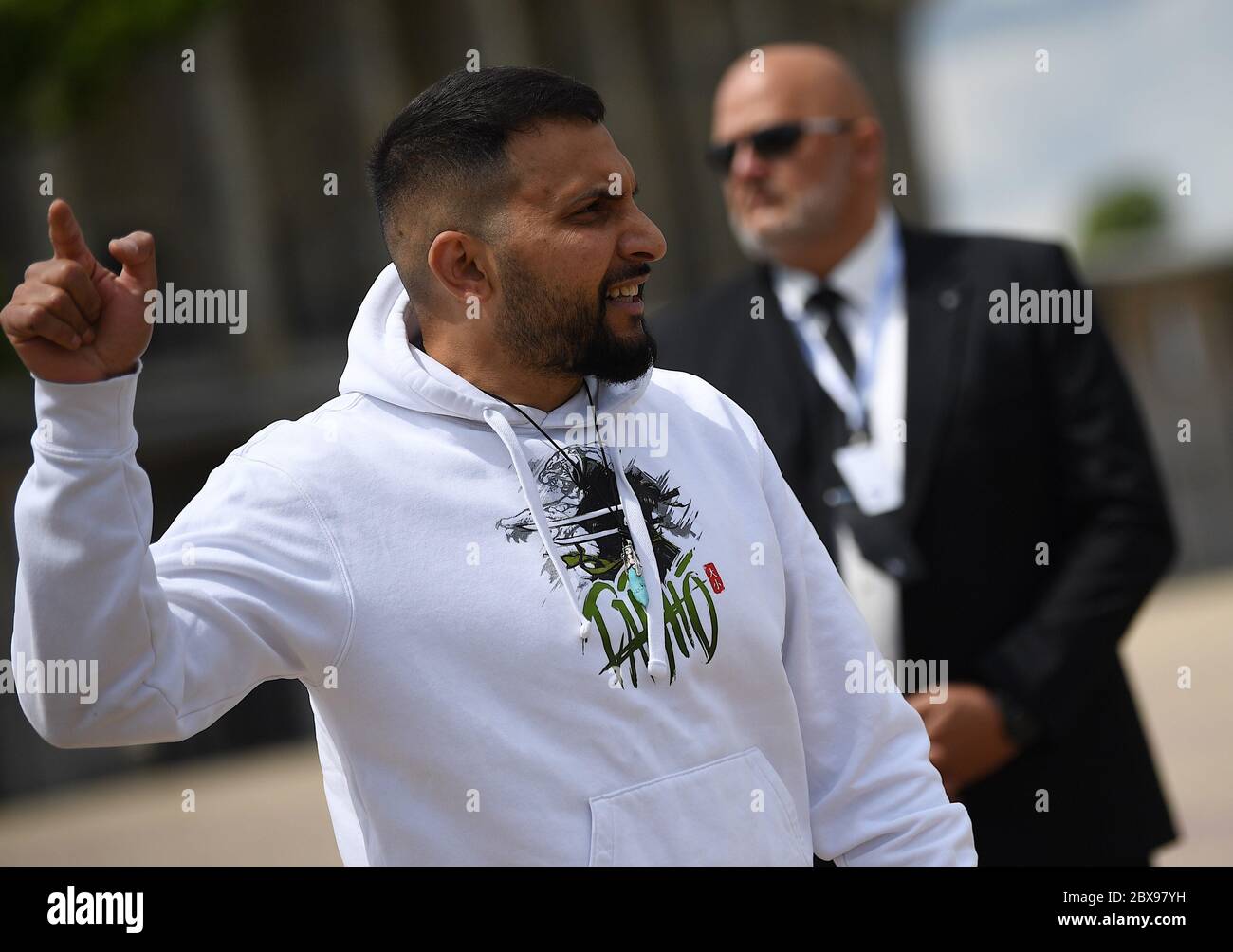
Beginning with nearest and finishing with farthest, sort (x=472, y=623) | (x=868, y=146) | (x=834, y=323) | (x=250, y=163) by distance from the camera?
1. (x=472, y=623)
2. (x=834, y=323)
3. (x=868, y=146)
4. (x=250, y=163)

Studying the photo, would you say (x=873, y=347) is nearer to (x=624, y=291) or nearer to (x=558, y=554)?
(x=624, y=291)

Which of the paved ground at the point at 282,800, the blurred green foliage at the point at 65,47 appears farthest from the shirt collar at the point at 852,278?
the blurred green foliage at the point at 65,47

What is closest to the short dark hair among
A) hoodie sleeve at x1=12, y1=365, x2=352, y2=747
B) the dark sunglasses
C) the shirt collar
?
hoodie sleeve at x1=12, y1=365, x2=352, y2=747

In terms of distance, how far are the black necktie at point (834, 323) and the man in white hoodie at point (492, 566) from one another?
4.76 ft

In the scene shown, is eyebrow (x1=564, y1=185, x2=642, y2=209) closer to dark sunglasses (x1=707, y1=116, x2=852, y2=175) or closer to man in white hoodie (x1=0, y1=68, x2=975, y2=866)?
man in white hoodie (x1=0, y1=68, x2=975, y2=866)

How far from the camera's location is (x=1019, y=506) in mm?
4344

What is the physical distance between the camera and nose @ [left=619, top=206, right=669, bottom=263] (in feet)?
8.84

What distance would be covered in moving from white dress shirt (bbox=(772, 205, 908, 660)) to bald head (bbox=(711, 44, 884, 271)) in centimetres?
6

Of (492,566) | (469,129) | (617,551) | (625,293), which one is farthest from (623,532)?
(469,129)

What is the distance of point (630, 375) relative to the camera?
2750mm

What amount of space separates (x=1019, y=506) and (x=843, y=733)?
5.17ft

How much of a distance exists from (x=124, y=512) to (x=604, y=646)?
730 millimetres
